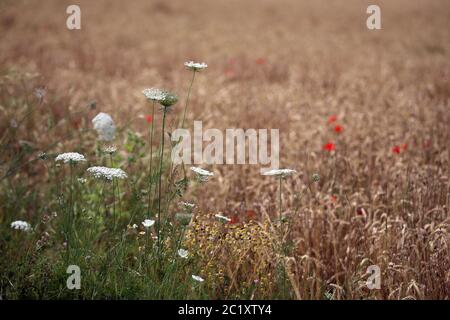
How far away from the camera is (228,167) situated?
15.4ft

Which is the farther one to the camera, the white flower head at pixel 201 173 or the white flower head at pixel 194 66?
the white flower head at pixel 194 66

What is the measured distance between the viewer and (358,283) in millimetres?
2803

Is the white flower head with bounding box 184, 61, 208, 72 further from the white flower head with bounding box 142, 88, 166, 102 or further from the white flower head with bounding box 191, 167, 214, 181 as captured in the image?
the white flower head with bounding box 191, 167, 214, 181

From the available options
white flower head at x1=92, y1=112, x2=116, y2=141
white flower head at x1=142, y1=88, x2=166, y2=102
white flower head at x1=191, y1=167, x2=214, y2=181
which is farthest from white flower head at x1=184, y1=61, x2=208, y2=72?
white flower head at x1=92, y1=112, x2=116, y2=141

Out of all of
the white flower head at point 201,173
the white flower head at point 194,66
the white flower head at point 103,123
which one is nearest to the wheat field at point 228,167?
the white flower head at point 201,173

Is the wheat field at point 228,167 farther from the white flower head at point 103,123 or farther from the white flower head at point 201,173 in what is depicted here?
the white flower head at point 103,123

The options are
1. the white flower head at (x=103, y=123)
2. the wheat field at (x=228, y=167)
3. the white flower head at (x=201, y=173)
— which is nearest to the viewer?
the white flower head at (x=201, y=173)

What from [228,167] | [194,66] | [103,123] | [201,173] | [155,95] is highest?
[194,66]

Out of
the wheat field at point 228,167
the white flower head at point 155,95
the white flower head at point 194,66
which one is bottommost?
the wheat field at point 228,167

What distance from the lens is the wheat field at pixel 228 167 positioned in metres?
2.73

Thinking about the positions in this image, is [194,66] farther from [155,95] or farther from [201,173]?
[201,173]

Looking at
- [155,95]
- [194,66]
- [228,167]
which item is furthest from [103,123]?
[228,167]
